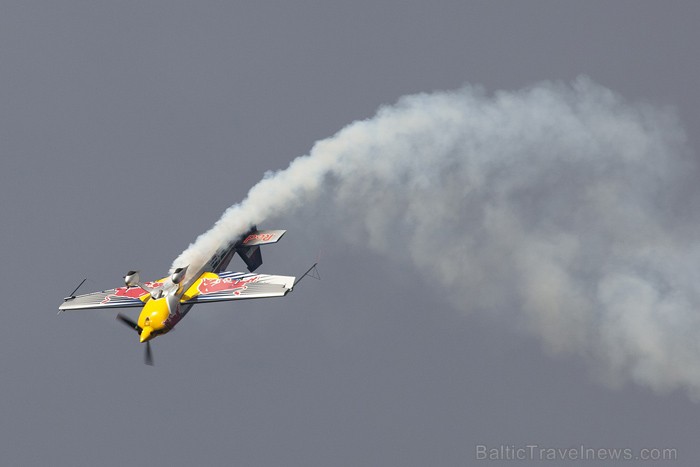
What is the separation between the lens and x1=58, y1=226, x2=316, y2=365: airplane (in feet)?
295

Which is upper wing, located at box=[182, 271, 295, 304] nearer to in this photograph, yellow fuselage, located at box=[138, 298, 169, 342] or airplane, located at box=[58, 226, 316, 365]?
airplane, located at box=[58, 226, 316, 365]

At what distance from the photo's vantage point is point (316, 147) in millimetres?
97250

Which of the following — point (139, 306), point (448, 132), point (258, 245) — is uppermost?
point (448, 132)

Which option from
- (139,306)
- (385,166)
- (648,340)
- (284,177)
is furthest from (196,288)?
(648,340)

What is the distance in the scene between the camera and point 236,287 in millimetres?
92312

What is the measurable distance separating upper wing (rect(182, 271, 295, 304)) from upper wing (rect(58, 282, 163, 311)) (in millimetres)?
3054

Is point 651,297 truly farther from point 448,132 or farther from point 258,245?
point 258,245

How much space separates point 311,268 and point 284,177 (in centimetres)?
918

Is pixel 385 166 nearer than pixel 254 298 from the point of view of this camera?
No

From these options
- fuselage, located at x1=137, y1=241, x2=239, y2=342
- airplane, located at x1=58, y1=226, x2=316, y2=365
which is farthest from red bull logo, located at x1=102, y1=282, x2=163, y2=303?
fuselage, located at x1=137, y1=241, x2=239, y2=342

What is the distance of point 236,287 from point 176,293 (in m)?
3.91

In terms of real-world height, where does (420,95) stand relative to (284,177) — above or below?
above

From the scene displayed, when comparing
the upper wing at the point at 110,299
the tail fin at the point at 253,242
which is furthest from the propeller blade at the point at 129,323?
the tail fin at the point at 253,242

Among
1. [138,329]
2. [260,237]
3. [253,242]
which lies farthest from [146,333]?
[260,237]
